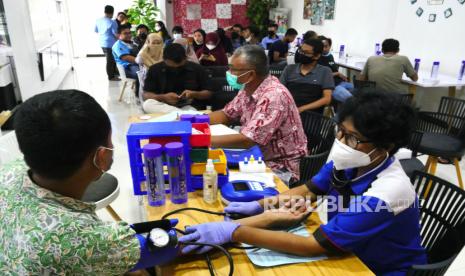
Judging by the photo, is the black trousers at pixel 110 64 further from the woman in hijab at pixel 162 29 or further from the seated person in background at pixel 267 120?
the seated person in background at pixel 267 120

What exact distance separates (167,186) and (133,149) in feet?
0.67

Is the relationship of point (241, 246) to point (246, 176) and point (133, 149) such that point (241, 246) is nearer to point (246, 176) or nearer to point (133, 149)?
point (246, 176)

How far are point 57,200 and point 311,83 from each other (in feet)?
9.09

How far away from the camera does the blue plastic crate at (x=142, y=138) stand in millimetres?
1293

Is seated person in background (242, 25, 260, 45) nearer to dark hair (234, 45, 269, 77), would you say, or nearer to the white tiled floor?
the white tiled floor

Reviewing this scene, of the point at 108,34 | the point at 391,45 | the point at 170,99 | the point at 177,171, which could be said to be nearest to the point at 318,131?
the point at 177,171

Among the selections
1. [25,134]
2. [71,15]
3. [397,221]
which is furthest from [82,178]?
[71,15]

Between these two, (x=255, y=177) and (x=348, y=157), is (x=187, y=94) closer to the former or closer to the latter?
(x=255, y=177)

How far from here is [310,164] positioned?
197 cm

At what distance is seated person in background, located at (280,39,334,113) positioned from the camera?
3.14m

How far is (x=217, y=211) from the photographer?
50.1 inches

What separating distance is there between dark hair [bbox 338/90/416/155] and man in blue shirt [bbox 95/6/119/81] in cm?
678

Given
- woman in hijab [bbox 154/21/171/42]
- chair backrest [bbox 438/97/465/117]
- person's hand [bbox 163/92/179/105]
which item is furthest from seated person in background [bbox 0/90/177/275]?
woman in hijab [bbox 154/21/171/42]

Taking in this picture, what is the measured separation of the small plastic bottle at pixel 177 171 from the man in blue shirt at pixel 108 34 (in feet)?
21.0
